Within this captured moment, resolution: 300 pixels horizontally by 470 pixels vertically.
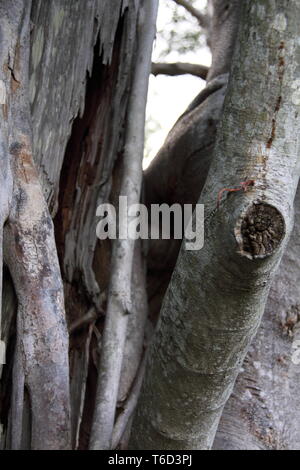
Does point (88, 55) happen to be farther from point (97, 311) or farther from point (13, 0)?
point (97, 311)

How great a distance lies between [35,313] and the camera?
3.60 ft

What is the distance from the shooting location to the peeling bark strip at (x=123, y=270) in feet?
4.29

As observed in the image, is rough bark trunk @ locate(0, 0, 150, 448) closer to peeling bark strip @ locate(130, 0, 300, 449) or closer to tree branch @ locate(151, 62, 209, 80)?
peeling bark strip @ locate(130, 0, 300, 449)

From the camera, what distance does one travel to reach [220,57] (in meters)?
2.00

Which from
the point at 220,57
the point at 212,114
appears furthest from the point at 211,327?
the point at 220,57

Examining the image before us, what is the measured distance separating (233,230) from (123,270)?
0.69 metres

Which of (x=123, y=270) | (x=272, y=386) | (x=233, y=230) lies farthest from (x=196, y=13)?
(x=233, y=230)

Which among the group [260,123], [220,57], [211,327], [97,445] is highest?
[220,57]

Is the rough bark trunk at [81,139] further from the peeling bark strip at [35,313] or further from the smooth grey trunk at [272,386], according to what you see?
the smooth grey trunk at [272,386]

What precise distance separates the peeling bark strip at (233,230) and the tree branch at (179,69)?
1.66 meters

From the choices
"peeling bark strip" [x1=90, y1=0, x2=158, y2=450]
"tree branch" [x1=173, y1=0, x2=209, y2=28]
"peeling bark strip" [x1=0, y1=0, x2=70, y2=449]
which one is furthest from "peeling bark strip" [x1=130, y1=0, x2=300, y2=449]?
"tree branch" [x1=173, y1=0, x2=209, y2=28]

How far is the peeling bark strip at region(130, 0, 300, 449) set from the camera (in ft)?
2.71

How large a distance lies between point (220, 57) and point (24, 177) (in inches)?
42.5

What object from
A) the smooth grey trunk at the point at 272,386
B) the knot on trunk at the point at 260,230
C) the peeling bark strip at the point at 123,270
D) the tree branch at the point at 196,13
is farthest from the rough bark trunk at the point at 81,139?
the tree branch at the point at 196,13
